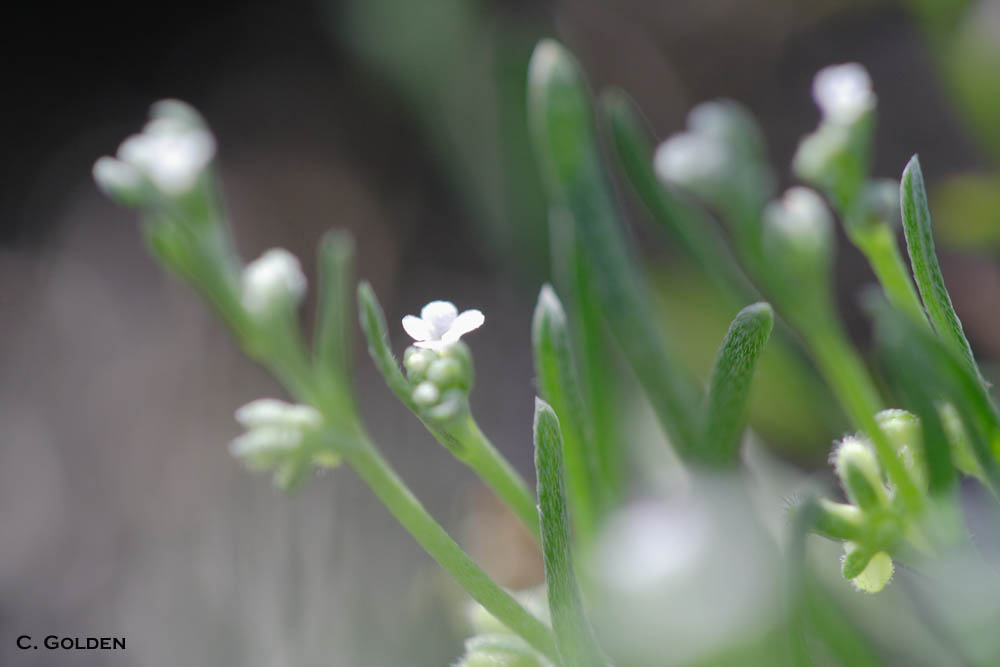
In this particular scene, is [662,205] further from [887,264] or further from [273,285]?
[273,285]

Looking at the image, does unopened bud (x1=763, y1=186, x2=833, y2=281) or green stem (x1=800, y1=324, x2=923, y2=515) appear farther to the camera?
unopened bud (x1=763, y1=186, x2=833, y2=281)

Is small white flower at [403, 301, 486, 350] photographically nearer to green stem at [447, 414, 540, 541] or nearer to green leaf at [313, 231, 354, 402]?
green stem at [447, 414, 540, 541]

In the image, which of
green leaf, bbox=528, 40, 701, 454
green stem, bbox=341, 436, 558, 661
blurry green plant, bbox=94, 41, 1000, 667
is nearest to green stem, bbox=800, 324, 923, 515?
blurry green plant, bbox=94, 41, 1000, 667

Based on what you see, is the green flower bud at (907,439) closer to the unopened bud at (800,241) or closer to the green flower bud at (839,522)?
the green flower bud at (839,522)

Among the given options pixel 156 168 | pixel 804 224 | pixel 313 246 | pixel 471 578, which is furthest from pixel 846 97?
pixel 313 246

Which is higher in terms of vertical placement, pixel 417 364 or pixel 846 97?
pixel 846 97

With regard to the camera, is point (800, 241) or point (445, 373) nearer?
point (445, 373)

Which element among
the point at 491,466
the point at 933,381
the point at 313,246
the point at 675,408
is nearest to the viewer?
the point at 933,381
